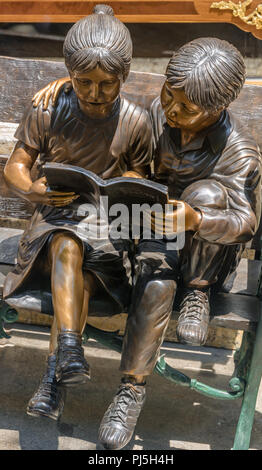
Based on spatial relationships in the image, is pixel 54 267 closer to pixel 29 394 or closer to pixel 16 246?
pixel 16 246

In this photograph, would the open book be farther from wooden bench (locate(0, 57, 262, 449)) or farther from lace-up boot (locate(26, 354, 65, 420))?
lace-up boot (locate(26, 354, 65, 420))

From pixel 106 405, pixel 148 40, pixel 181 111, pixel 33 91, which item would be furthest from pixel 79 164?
pixel 148 40

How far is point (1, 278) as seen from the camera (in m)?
3.23

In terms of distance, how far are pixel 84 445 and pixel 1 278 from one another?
2.82 feet

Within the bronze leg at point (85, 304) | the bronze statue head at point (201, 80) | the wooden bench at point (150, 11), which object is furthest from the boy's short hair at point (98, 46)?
the wooden bench at point (150, 11)

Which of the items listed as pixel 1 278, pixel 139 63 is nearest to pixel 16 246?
pixel 1 278

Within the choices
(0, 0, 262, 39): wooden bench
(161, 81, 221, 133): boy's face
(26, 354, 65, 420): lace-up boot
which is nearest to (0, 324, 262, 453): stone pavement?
(26, 354, 65, 420): lace-up boot

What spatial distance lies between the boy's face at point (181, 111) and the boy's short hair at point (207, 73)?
0.10ft

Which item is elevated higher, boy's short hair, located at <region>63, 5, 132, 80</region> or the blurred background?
boy's short hair, located at <region>63, 5, 132, 80</region>

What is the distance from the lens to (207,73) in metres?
2.78

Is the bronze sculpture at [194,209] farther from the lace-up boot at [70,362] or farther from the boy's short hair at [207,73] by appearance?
the lace-up boot at [70,362]

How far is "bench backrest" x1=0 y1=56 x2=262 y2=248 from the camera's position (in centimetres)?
378

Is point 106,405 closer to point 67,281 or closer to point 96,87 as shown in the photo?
point 67,281

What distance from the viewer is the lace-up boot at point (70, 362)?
108 inches
